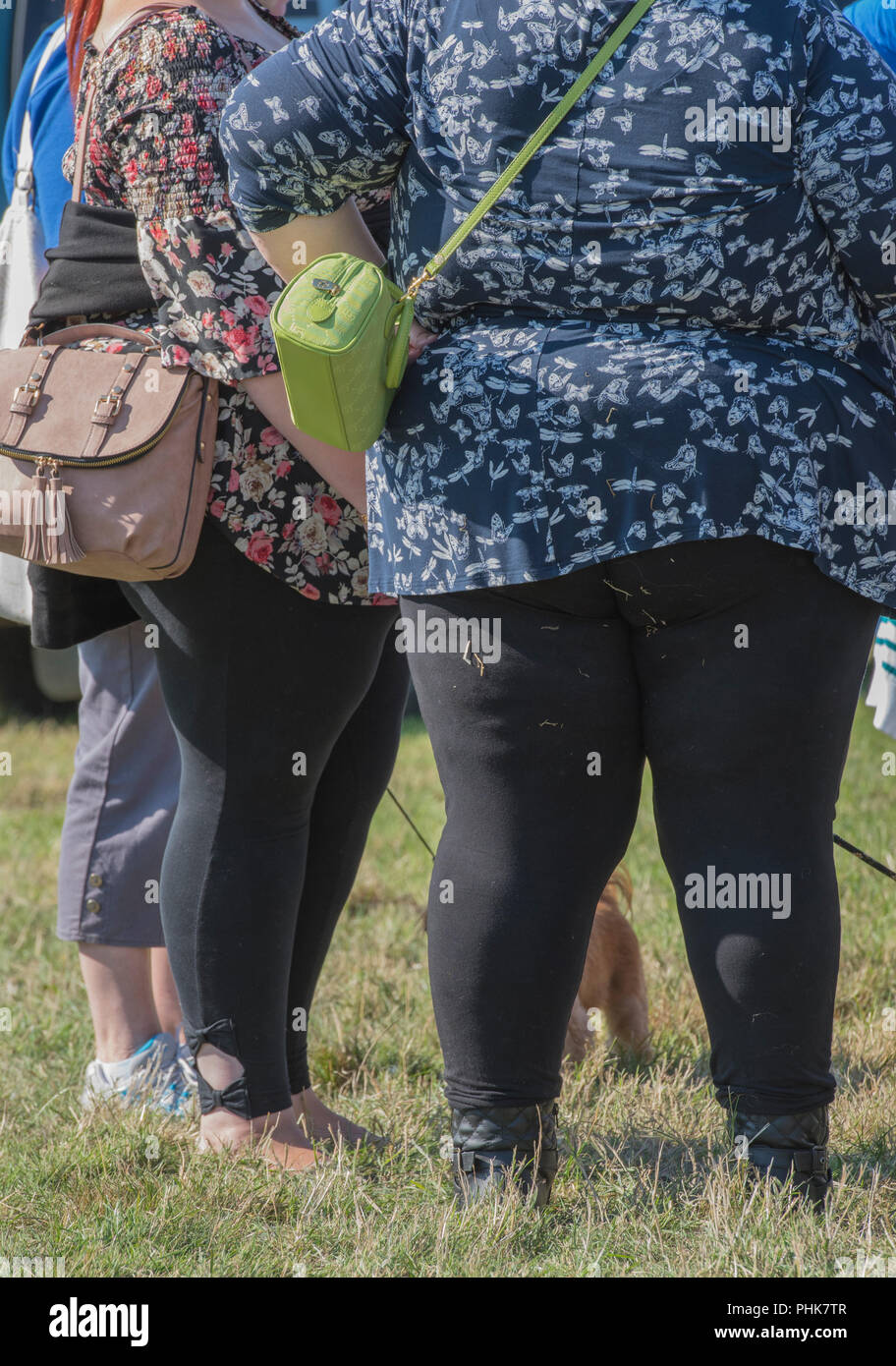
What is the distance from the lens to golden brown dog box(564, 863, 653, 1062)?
2.62 meters

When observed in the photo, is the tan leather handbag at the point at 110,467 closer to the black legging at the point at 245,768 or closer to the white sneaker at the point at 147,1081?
the black legging at the point at 245,768

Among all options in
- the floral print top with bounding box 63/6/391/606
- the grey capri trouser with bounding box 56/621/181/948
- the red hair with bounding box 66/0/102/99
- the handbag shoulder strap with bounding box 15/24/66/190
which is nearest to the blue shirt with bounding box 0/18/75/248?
the handbag shoulder strap with bounding box 15/24/66/190

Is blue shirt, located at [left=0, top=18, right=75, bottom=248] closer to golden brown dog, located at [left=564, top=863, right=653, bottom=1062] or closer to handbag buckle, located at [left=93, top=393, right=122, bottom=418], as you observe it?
handbag buckle, located at [left=93, top=393, right=122, bottom=418]

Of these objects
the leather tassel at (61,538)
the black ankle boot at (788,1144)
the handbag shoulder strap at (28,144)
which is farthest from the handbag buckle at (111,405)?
the black ankle boot at (788,1144)

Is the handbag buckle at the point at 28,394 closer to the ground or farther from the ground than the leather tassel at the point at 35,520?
farther from the ground

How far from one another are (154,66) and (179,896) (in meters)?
1.15

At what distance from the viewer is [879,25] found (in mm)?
2266

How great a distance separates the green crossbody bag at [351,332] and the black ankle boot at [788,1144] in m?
0.95

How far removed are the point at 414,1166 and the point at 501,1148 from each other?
0.44 meters

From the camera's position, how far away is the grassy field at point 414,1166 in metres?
1.75

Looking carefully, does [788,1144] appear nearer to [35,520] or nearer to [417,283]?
[417,283]

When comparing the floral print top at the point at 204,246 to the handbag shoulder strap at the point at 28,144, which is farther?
the handbag shoulder strap at the point at 28,144

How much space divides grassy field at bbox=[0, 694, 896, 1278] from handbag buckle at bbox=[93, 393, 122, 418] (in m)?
1.09

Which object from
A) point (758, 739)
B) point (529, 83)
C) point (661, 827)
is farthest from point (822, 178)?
point (661, 827)
